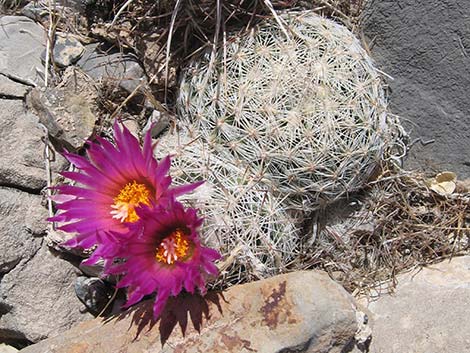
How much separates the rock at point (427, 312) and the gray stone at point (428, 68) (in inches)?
18.5

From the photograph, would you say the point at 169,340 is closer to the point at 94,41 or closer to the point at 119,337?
the point at 119,337

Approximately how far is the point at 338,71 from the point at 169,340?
115 cm

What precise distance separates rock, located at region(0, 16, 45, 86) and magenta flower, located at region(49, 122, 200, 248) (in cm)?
75

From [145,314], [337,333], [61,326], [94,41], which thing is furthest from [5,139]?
[337,333]

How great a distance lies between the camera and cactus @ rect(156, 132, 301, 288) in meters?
2.23

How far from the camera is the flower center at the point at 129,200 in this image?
2193 mm

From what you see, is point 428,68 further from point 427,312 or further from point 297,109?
point 427,312

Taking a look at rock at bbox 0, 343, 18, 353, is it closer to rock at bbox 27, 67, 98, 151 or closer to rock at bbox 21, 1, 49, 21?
rock at bbox 27, 67, 98, 151

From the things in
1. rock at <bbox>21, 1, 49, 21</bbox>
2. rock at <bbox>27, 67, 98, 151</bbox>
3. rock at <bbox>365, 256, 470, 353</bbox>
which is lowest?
rock at <bbox>365, 256, 470, 353</bbox>

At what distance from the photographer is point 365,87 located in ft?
7.92

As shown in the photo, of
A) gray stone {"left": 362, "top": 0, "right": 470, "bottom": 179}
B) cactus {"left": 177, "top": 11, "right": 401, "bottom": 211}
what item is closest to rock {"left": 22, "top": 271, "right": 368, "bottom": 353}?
cactus {"left": 177, "top": 11, "right": 401, "bottom": 211}

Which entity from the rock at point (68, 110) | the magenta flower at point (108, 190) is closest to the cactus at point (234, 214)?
the magenta flower at point (108, 190)

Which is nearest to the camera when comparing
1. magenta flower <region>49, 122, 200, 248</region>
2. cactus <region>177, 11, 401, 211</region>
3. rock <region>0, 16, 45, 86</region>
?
magenta flower <region>49, 122, 200, 248</region>

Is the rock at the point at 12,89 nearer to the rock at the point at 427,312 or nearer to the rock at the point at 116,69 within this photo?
the rock at the point at 116,69
